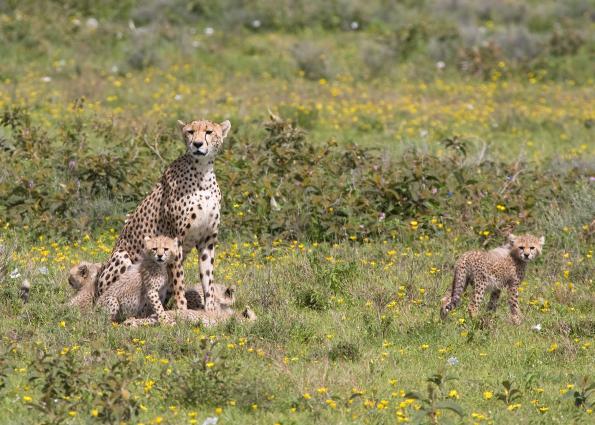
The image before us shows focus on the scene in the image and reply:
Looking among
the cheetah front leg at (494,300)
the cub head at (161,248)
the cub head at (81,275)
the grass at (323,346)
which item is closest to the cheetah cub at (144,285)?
the cub head at (161,248)

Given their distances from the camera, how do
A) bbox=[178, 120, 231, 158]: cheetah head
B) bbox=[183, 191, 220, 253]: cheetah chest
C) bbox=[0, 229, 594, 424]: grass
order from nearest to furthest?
bbox=[0, 229, 594, 424]: grass, bbox=[178, 120, 231, 158]: cheetah head, bbox=[183, 191, 220, 253]: cheetah chest

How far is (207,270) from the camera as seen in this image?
1027 centimetres

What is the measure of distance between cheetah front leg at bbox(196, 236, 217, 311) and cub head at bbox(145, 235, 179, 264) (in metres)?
0.40

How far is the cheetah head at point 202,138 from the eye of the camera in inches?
392

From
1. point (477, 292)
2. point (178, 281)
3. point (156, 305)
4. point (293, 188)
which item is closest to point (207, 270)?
point (178, 281)

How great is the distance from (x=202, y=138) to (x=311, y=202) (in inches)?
127

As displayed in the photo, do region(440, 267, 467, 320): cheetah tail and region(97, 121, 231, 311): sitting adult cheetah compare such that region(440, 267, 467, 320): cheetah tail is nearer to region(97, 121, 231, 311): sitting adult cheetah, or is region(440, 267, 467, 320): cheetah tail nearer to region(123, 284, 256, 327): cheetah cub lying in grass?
region(123, 284, 256, 327): cheetah cub lying in grass

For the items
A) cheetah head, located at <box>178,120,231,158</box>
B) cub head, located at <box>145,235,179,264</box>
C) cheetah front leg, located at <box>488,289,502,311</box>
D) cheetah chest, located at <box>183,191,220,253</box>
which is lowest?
cheetah front leg, located at <box>488,289,502,311</box>

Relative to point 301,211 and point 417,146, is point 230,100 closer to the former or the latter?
point 417,146

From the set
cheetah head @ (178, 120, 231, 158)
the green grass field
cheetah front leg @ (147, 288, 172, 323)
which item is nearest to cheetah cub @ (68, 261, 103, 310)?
the green grass field

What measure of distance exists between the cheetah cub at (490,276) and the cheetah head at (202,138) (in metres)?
2.27

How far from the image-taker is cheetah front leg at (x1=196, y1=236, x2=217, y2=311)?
33.7ft

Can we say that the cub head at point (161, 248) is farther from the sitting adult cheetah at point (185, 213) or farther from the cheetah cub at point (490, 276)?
the cheetah cub at point (490, 276)

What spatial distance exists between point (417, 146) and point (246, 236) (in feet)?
11.7
